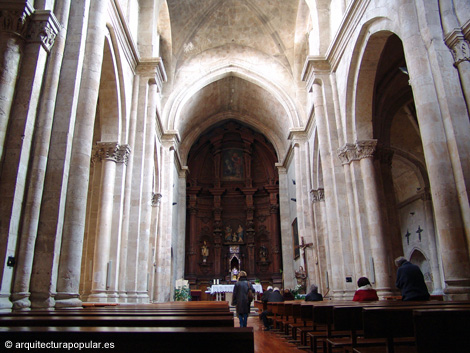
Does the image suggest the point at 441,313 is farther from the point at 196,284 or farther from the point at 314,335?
the point at 196,284

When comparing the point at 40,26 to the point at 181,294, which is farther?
the point at 181,294

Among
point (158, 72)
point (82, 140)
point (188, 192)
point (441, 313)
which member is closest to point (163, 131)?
point (158, 72)

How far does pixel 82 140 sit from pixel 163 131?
38.0 ft

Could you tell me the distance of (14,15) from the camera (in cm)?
621

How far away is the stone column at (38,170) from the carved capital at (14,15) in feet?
2.28

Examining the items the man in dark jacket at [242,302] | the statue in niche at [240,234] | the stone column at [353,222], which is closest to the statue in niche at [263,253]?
the statue in niche at [240,234]

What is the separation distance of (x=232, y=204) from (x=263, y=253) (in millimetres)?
4131

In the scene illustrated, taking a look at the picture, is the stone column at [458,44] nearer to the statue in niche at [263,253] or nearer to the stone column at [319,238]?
the stone column at [319,238]

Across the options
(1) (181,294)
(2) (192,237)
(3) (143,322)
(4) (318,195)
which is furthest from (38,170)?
(2) (192,237)

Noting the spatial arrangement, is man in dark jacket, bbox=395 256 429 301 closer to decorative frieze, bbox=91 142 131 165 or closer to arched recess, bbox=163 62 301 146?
decorative frieze, bbox=91 142 131 165

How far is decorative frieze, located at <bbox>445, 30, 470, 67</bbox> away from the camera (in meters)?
6.92

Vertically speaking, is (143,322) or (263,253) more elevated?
(263,253)

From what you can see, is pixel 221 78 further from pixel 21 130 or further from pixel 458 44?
pixel 21 130

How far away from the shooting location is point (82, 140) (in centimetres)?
731
